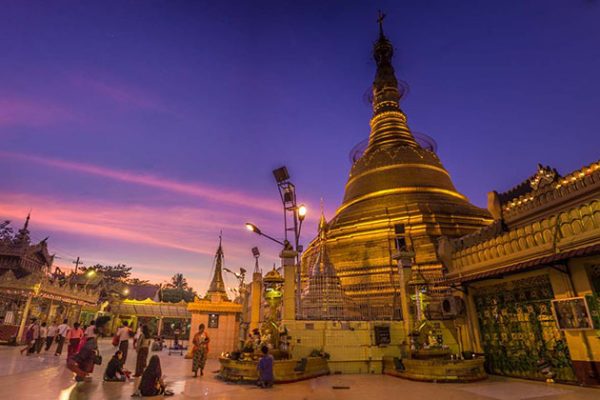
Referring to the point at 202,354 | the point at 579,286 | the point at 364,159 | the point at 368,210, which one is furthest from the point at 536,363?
the point at 364,159

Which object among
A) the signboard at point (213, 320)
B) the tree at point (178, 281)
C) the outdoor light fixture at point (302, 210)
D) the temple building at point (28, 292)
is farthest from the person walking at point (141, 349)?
the tree at point (178, 281)

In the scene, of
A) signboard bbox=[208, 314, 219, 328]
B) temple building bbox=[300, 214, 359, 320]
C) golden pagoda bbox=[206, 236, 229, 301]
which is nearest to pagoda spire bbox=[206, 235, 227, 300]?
golden pagoda bbox=[206, 236, 229, 301]

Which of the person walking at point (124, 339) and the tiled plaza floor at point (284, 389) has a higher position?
the person walking at point (124, 339)

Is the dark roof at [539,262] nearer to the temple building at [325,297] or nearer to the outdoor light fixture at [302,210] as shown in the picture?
the temple building at [325,297]

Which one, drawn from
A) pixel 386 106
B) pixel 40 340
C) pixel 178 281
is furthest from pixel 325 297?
pixel 178 281

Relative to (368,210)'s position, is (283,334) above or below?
below

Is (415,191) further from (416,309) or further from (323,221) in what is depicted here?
(416,309)

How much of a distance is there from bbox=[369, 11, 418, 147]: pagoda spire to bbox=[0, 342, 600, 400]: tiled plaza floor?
79.8 ft

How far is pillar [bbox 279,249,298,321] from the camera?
538 inches

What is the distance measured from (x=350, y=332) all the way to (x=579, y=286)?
7930 mm

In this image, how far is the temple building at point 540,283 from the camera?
9.76m

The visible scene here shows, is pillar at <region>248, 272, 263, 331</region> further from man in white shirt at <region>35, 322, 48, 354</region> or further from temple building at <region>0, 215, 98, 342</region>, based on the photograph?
temple building at <region>0, 215, 98, 342</region>

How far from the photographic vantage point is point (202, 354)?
38.3ft

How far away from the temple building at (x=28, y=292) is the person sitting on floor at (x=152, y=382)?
20.1 m
